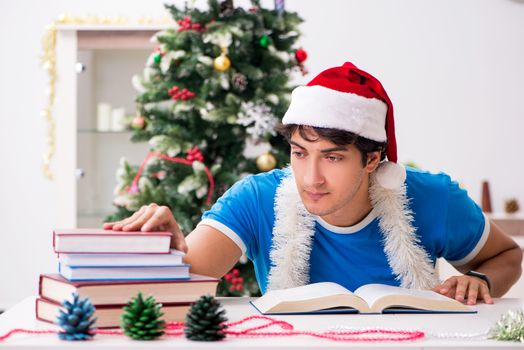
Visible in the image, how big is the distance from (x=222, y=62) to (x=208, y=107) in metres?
0.22

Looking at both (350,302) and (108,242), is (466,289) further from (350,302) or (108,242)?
(108,242)

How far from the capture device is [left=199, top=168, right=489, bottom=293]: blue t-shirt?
1.98 metres

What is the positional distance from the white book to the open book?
0.77 ft

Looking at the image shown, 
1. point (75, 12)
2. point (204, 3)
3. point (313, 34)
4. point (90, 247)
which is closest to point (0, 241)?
point (75, 12)

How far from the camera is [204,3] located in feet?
15.5

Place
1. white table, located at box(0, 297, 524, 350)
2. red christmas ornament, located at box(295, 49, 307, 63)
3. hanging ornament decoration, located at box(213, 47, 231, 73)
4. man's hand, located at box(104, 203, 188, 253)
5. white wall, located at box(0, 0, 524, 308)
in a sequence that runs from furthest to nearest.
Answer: white wall, located at box(0, 0, 524, 308)
red christmas ornament, located at box(295, 49, 307, 63)
hanging ornament decoration, located at box(213, 47, 231, 73)
man's hand, located at box(104, 203, 188, 253)
white table, located at box(0, 297, 524, 350)

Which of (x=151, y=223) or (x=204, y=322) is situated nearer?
(x=204, y=322)

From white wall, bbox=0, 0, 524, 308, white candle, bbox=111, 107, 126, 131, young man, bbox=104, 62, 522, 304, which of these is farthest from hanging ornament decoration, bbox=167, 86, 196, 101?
young man, bbox=104, 62, 522, 304

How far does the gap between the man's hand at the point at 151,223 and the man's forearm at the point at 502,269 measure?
2.65 feet

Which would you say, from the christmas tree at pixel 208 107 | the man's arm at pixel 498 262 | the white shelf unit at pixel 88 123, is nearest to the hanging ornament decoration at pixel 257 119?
the christmas tree at pixel 208 107

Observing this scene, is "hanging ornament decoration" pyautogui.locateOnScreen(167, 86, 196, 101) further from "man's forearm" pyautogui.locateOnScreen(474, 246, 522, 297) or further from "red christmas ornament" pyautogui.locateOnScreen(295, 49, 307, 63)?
"man's forearm" pyautogui.locateOnScreen(474, 246, 522, 297)

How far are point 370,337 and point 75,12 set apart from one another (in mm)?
3947

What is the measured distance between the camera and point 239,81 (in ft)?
12.4

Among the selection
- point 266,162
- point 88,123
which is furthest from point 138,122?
point 88,123
